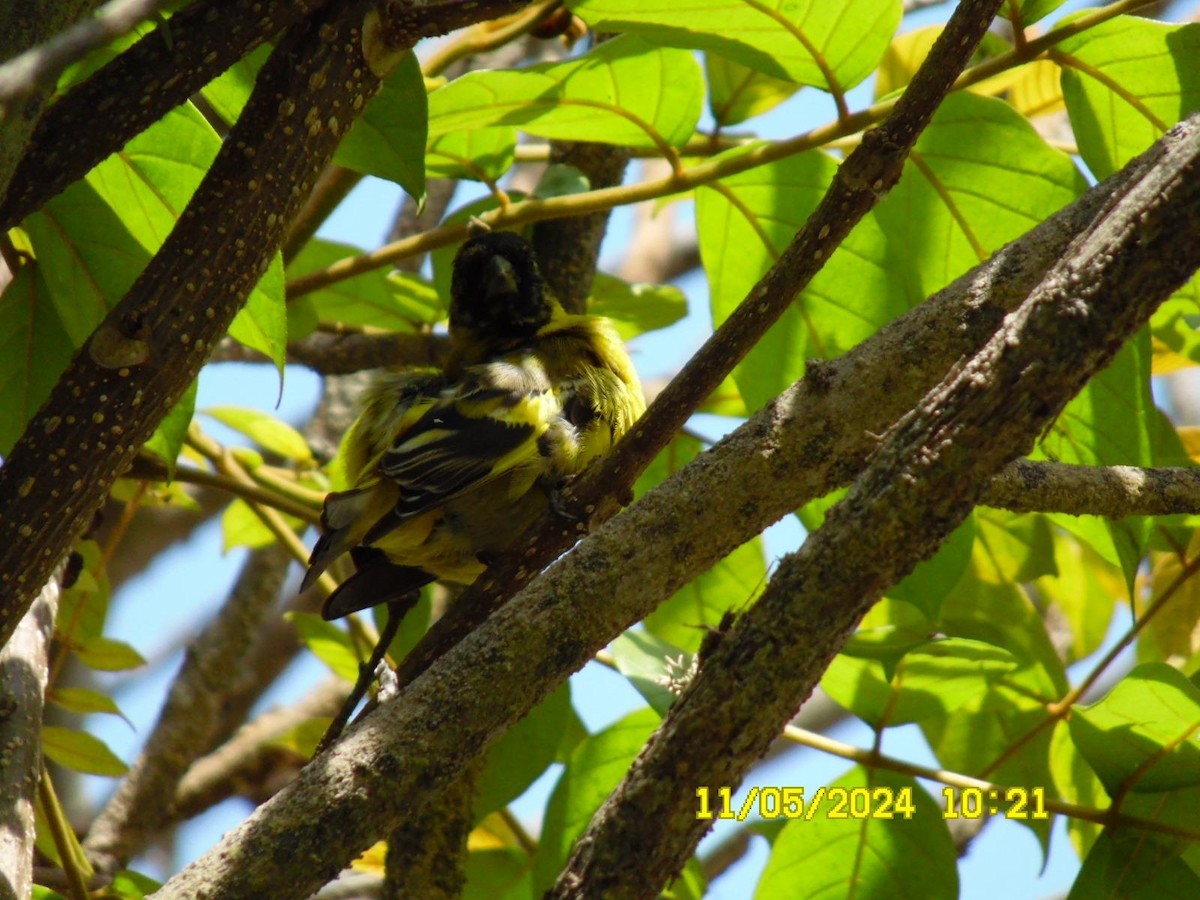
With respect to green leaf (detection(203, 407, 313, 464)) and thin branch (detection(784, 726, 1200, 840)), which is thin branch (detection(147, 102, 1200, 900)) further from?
green leaf (detection(203, 407, 313, 464))

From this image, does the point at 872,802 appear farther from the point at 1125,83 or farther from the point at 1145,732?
the point at 1125,83

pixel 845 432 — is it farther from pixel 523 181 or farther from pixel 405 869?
pixel 523 181

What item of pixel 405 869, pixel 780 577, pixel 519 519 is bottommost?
pixel 780 577

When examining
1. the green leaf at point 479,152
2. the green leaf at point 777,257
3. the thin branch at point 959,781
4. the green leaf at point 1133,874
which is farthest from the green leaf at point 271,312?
the green leaf at point 1133,874

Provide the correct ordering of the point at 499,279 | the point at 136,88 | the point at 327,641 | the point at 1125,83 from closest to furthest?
the point at 136,88, the point at 1125,83, the point at 327,641, the point at 499,279

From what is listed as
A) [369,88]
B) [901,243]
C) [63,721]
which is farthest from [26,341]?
[63,721]

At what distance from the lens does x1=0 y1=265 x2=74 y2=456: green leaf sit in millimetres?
1879

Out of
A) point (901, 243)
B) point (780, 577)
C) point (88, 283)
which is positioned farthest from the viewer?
point (901, 243)

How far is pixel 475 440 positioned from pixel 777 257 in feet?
2.31

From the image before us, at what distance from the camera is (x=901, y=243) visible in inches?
86.8

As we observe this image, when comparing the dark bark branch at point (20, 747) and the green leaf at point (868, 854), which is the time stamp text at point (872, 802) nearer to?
the green leaf at point (868, 854)

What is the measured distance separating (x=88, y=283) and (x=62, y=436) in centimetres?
46

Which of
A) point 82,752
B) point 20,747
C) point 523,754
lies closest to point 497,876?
point 523,754

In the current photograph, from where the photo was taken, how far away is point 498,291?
2.97 meters
